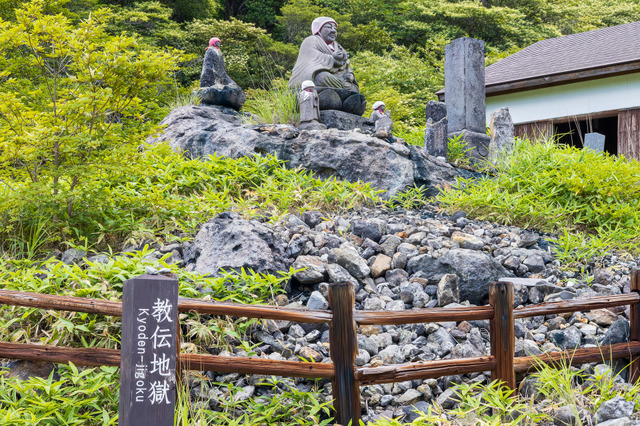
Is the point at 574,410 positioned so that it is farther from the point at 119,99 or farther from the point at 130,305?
the point at 119,99

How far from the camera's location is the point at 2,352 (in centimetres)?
279

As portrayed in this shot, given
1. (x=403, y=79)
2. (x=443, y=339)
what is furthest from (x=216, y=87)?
(x=403, y=79)

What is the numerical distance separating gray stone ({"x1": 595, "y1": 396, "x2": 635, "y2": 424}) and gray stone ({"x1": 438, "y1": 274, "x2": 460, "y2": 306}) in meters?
1.31

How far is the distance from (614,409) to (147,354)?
93.3 inches

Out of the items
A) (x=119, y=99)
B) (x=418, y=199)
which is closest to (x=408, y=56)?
(x=418, y=199)

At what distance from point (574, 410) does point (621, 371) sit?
84 centimetres

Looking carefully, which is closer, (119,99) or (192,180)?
(119,99)

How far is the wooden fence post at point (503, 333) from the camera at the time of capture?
10.1 feet

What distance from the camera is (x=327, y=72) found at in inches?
341

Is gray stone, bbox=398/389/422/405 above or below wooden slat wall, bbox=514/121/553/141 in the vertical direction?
below

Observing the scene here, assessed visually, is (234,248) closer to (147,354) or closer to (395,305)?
(395,305)

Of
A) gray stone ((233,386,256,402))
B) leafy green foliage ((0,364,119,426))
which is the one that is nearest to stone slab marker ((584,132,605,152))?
gray stone ((233,386,256,402))

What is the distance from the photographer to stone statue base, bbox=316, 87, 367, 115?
830 cm

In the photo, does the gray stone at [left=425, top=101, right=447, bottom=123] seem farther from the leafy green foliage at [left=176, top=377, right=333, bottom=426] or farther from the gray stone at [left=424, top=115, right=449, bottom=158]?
the leafy green foliage at [left=176, top=377, right=333, bottom=426]
